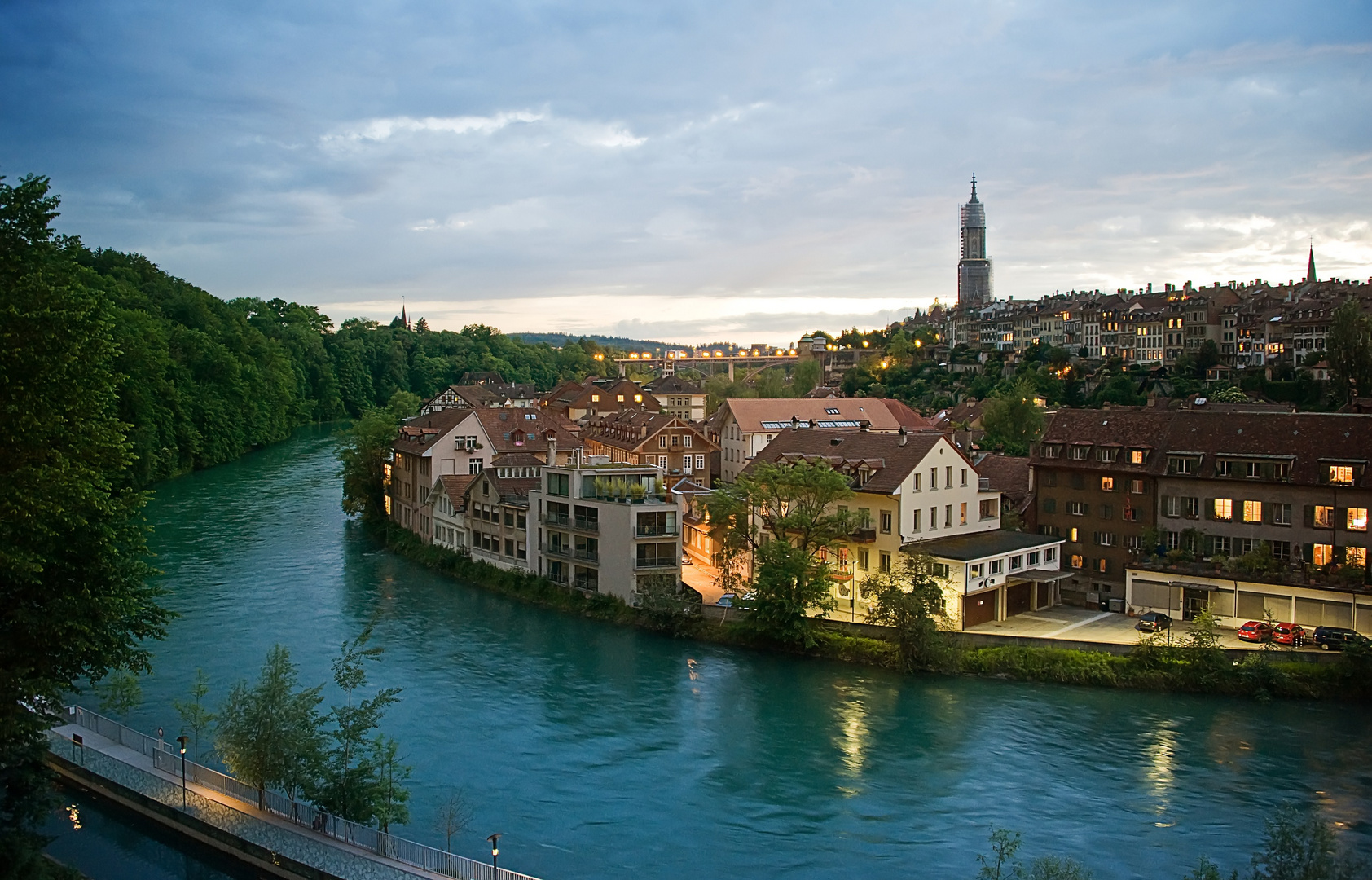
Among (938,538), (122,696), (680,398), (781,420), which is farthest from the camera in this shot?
(680,398)

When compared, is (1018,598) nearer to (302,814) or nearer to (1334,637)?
(1334,637)

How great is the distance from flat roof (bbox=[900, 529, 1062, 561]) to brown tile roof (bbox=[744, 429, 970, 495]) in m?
2.44

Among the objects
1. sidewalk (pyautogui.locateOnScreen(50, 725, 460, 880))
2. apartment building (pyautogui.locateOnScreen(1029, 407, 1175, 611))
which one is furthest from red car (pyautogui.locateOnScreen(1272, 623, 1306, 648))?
sidewalk (pyautogui.locateOnScreen(50, 725, 460, 880))

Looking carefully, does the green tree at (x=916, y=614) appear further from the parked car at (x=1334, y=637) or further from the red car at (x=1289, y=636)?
the parked car at (x=1334, y=637)

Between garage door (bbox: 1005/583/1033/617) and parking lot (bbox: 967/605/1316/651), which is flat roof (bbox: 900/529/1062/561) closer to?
garage door (bbox: 1005/583/1033/617)

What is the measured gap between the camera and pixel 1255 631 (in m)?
33.2

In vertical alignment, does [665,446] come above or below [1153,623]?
above

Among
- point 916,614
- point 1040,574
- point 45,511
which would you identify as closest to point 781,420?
point 1040,574

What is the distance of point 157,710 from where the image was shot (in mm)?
28047

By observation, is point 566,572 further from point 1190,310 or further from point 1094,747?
point 1190,310

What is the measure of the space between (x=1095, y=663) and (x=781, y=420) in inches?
1356

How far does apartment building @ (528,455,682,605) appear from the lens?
129 ft

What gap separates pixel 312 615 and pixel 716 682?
610 inches

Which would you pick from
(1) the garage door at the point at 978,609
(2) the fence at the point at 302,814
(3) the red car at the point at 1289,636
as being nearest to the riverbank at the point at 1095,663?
(3) the red car at the point at 1289,636
